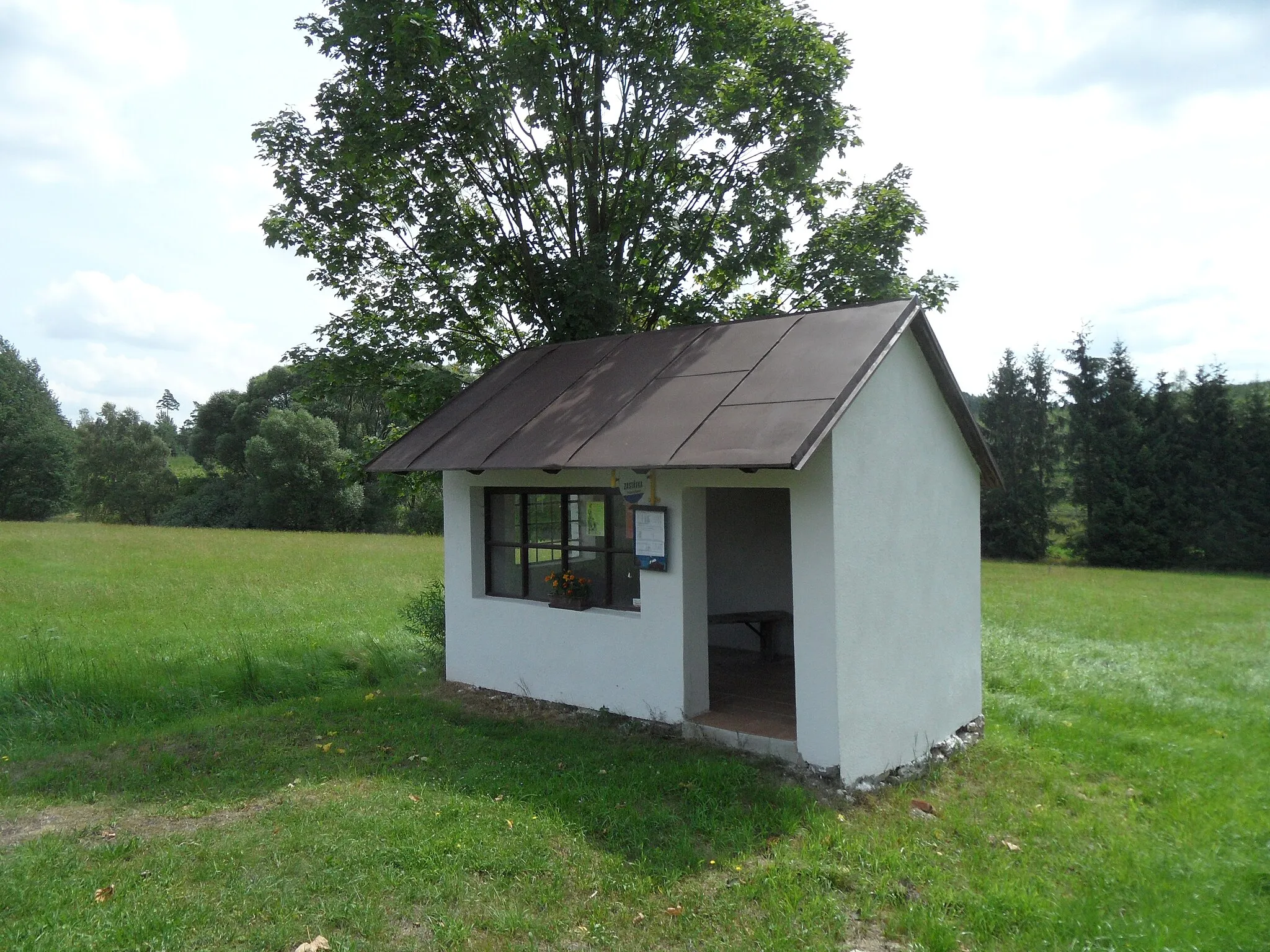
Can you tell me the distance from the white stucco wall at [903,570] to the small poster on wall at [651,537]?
1.62m

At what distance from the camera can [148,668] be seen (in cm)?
1052

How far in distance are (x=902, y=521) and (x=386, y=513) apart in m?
41.7

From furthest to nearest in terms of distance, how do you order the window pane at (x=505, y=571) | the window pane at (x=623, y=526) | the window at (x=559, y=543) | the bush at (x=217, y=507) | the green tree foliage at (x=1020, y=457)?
the bush at (x=217, y=507) → the green tree foliage at (x=1020, y=457) → the window pane at (x=505, y=571) → the window at (x=559, y=543) → the window pane at (x=623, y=526)

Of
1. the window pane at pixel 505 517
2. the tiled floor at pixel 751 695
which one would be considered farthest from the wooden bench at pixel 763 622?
the window pane at pixel 505 517

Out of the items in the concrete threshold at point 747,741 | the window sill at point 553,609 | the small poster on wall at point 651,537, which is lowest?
the concrete threshold at point 747,741

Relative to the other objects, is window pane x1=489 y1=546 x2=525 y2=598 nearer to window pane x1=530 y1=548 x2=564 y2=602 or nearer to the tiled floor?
window pane x1=530 y1=548 x2=564 y2=602

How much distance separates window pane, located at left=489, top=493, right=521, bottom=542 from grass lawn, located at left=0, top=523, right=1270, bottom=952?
69.8 inches

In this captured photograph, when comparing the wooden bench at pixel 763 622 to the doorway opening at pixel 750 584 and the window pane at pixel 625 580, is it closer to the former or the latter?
the doorway opening at pixel 750 584

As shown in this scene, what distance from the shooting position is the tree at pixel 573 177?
1134 cm

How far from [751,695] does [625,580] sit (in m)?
1.66

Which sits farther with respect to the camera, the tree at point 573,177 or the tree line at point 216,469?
the tree line at point 216,469

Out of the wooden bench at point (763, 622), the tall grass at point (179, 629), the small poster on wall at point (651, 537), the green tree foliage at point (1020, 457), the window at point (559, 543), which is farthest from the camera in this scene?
the green tree foliage at point (1020, 457)

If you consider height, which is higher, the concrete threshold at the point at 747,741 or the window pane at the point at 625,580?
the window pane at the point at 625,580

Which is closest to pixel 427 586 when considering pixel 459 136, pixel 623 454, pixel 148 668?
pixel 148 668
